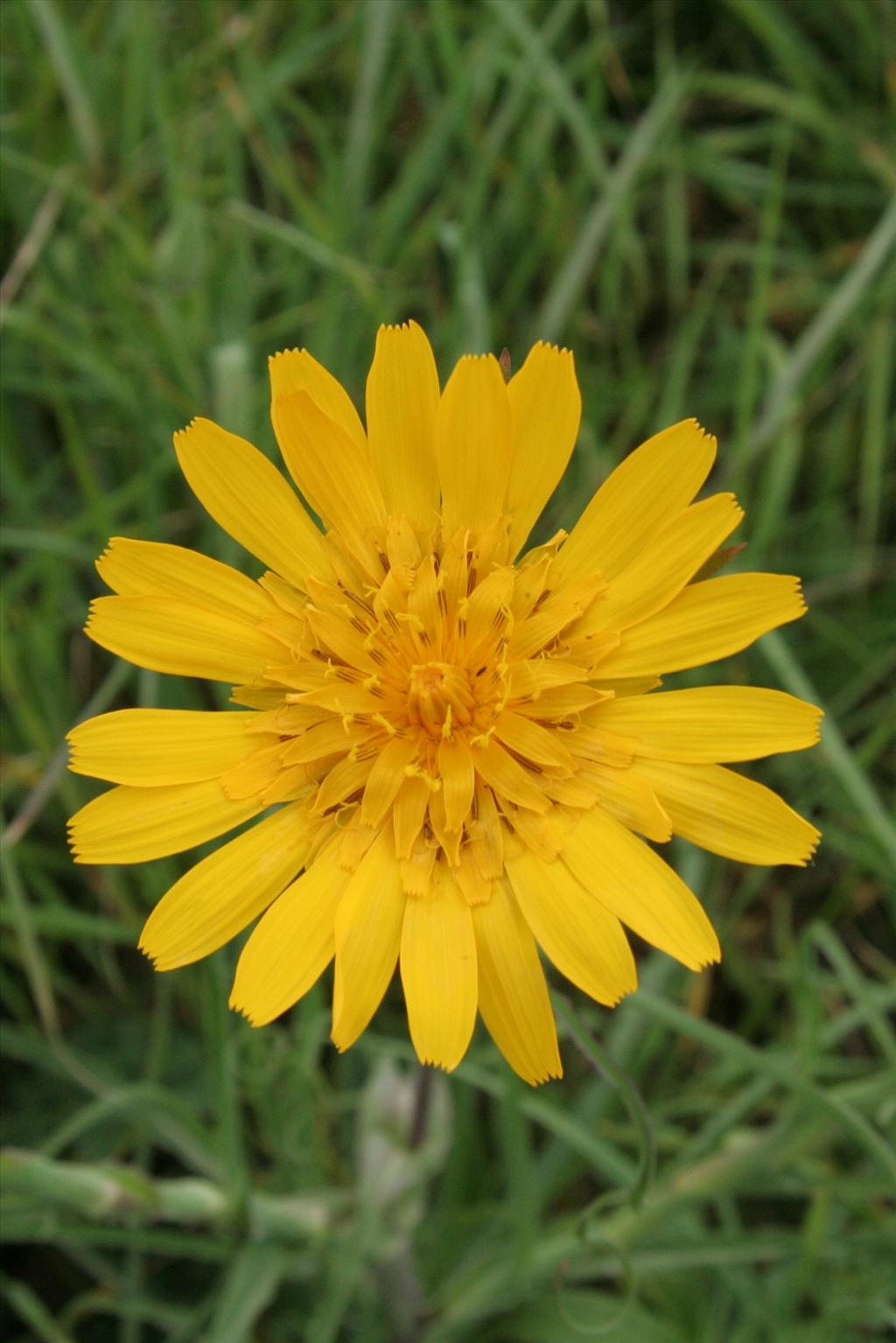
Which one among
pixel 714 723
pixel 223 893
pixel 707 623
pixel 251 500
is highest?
pixel 251 500

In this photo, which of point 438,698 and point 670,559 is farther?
point 438,698

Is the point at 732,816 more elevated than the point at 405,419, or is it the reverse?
the point at 405,419

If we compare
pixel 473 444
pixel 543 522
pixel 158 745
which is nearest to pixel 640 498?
pixel 473 444

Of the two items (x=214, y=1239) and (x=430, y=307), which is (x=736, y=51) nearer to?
(x=430, y=307)

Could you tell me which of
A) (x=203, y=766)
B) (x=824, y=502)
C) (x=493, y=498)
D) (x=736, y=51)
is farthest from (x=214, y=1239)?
(x=736, y=51)

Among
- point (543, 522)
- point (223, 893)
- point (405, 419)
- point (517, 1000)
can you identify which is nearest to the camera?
point (517, 1000)

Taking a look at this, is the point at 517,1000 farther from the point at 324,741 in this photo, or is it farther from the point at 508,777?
the point at 324,741
